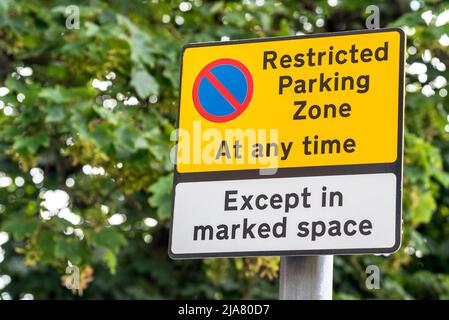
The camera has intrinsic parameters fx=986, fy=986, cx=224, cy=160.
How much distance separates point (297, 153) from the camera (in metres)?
2.42

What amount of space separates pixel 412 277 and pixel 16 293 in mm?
2991

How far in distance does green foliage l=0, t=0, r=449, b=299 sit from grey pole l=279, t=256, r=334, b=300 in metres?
2.70

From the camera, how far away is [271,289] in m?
7.13

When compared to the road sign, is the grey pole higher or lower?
lower

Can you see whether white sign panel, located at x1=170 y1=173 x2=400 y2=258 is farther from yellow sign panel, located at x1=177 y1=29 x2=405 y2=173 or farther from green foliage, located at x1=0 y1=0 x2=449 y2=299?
green foliage, located at x1=0 y1=0 x2=449 y2=299

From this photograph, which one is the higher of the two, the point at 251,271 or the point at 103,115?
the point at 103,115

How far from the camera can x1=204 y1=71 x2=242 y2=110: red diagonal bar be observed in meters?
2.50

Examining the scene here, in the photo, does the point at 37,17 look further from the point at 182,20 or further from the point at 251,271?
the point at 251,271

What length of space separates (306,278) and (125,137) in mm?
3371

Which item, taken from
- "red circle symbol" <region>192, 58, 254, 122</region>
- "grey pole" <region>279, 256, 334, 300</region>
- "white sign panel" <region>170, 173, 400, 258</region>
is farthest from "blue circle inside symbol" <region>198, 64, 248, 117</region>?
"grey pole" <region>279, 256, 334, 300</region>

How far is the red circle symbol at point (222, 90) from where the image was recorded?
248 centimetres

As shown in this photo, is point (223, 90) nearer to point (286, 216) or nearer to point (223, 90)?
point (223, 90)

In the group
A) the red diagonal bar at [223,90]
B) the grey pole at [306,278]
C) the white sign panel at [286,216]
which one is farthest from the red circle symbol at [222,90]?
the grey pole at [306,278]

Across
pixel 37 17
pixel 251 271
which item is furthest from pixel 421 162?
pixel 37 17
